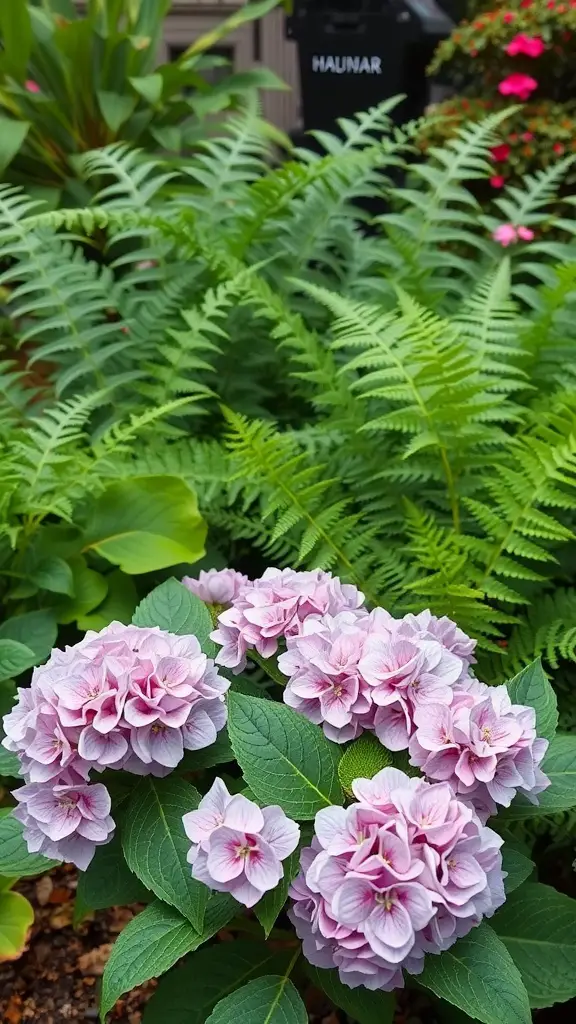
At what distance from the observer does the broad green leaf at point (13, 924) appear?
114 cm

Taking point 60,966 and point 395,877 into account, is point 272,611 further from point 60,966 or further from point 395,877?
point 60,966

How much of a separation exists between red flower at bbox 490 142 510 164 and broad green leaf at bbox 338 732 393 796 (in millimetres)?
2034

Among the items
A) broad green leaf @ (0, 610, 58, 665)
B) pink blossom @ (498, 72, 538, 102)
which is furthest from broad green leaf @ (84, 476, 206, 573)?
pink blossom @ (498, 72, 538, 102)

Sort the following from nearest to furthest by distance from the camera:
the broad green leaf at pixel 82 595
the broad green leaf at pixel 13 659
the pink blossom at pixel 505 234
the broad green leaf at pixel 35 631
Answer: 1. the broad green leaf at pixel 13 659
2. the broad green leaf at pixel 35 631
3. the broad green leaf at pixel 82 595
4. the pink blossom at pixel 505 234

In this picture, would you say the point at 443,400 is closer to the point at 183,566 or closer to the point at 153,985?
the point at 183,566

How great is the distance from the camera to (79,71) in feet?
9.25

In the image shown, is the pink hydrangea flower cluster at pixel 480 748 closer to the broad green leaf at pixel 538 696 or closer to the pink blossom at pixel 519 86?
the broad green leaf at pixel 538 696

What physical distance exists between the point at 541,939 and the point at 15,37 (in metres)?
2.91

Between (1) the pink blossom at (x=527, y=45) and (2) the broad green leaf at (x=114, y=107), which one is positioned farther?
(2) the broad green leaf at (x=114, y=107)

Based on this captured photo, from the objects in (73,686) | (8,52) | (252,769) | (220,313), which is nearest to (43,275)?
(220,313)

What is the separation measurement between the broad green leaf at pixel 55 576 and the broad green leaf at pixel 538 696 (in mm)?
738

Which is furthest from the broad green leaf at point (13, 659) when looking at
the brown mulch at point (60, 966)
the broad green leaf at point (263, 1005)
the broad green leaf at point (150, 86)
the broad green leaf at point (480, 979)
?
the broad green leaf at point (150, 86)

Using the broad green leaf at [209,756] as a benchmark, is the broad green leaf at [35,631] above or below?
below

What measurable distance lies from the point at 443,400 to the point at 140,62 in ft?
7.47
